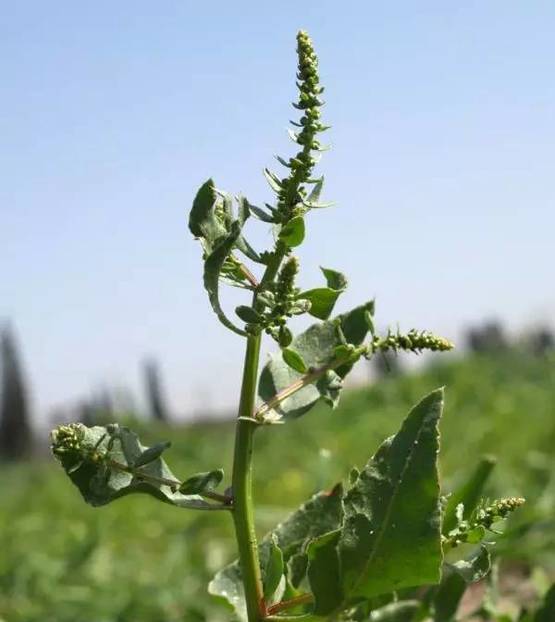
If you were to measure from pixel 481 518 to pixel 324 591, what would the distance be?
0.12 m

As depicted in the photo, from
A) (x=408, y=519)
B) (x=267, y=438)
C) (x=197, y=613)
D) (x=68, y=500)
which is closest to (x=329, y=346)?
(x=408, y=519)

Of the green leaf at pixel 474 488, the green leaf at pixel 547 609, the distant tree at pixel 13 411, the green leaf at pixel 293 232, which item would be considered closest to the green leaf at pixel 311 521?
the green leaf at pixel 474 488

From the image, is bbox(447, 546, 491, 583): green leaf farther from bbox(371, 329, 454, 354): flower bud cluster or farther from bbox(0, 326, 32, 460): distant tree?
bbox(0, 326, 32, 460): distant tree

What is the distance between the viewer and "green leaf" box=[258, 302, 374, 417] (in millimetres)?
841

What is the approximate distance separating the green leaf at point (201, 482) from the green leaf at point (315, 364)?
2.9 inches

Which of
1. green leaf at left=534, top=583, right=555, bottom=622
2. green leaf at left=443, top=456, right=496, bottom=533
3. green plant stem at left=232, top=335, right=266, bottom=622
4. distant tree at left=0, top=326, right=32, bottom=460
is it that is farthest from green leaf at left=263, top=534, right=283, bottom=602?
distant tree at left=0, top=326, right=32, bottom=460

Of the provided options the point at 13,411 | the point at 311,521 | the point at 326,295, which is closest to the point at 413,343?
the point at 326,295

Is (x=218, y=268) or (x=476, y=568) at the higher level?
(x=218, y=268)

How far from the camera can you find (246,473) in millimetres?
793

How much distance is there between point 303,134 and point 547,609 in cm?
52

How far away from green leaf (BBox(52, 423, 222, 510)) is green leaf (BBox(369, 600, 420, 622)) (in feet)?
1.11

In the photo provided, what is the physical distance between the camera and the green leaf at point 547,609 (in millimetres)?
1039

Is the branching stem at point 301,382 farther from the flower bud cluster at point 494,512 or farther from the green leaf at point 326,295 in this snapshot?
the flower bud cluster at point 494,512

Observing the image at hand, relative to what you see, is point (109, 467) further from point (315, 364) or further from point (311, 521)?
point (311, 521)
